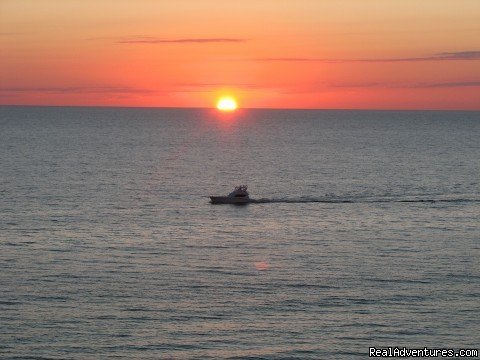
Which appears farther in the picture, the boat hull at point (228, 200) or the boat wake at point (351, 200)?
the boat wake at point (351, 200)

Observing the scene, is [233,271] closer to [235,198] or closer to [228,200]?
[228,200]

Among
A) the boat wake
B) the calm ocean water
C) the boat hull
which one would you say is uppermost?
the boat wake

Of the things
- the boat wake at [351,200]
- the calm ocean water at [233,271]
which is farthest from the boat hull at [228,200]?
the calm ocean water at [233,271]

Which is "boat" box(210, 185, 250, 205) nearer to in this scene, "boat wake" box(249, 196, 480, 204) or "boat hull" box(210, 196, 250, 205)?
"boat hull" box(210, 196, 250, 205)

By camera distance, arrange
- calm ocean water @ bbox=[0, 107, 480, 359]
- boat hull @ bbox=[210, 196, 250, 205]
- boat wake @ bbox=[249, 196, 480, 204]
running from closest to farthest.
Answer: calm ocean water @ bbox=[0, 107, 480, 359]
boat hull @ bbox=[210, 196, 250, 205]
boat wake @ bbox=[249, 196, 480, 204]

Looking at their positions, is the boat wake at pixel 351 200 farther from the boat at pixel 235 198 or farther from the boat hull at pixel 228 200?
the boat hull at pixel 228 200

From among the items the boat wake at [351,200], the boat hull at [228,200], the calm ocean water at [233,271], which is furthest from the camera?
the boat wake at [351,200]

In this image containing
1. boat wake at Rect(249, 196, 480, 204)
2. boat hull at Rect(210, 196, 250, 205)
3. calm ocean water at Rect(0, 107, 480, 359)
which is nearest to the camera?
calm ocean water at Rect(0, 107, 480, 359)

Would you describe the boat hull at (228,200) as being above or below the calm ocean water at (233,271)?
above

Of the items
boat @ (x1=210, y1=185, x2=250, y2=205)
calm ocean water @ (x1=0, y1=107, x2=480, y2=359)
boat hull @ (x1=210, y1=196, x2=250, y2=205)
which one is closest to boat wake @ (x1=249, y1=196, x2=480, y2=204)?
calm ocean water @ (x1=0, y1=107, x2=480, y2=359)

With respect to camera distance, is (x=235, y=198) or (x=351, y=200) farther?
(x=351, y=200)

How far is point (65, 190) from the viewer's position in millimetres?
131750

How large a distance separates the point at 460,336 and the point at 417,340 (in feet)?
10.0

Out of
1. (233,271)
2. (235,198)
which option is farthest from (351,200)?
Result: (233,271)
